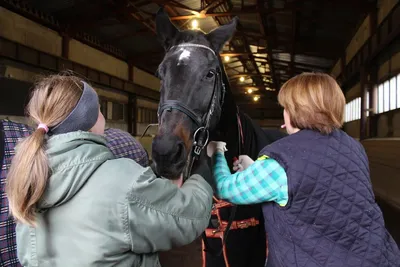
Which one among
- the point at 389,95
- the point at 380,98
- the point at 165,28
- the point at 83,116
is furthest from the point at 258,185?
the point at 380,98

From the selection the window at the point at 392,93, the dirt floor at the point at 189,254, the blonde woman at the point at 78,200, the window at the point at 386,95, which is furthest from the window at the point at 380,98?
the blonde woman at the point at 78,200

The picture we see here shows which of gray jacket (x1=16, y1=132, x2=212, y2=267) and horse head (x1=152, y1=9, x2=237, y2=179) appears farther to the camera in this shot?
horse head (x1=152, y1=9, x2=237, y2=179)

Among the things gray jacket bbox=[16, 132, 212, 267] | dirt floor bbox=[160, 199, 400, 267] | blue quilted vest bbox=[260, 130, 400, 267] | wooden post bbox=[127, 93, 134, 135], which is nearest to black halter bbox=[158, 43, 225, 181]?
blue quilted vest bbox=[260, 130, 400, 267]

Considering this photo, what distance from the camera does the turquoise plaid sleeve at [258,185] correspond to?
1.38 meters

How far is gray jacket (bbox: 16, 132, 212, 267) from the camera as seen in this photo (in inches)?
40.9

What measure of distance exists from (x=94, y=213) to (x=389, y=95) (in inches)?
308

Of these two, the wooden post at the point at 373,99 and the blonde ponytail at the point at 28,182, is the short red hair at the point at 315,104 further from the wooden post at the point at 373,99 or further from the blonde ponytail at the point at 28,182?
the wooden post at the point at 373,99

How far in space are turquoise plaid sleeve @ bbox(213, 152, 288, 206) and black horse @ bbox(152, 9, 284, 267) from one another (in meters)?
0.24

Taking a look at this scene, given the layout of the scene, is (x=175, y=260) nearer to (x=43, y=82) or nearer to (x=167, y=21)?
(x=167, y=21)

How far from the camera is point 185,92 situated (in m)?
1.77

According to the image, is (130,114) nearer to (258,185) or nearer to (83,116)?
A: (258,185)

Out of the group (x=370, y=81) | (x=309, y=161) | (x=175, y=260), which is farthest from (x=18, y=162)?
(x=370, y=81)

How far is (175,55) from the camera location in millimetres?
1880

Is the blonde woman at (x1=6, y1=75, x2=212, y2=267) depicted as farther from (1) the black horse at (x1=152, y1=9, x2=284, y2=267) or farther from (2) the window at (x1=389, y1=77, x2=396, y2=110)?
(2) the window at (x1=389, y1=77, x2=396, y2=110)
